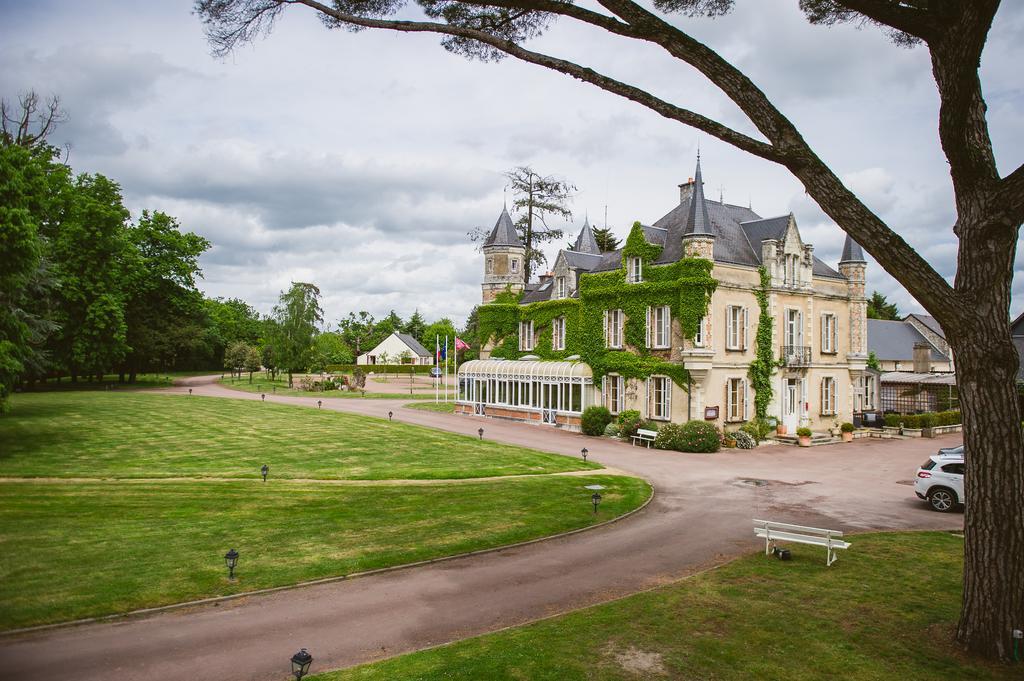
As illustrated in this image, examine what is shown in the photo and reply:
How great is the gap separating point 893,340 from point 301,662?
6161 centimetres

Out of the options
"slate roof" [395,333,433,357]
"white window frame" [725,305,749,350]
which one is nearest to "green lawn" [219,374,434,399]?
"white window frame" [725,305,749,350]

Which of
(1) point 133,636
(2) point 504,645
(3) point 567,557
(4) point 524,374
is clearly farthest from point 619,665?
(4) point 524,374

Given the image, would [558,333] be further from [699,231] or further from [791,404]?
[791,404]

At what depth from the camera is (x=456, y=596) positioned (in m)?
10.7

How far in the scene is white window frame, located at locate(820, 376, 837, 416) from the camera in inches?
1353

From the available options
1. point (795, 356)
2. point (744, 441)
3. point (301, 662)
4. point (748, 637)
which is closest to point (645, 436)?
point (744, 441)

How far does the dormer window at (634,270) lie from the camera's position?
3194 cm

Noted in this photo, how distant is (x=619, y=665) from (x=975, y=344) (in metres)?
5.87

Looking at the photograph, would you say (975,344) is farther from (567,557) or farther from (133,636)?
(133,636)

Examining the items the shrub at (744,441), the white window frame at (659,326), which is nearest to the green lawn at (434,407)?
the white window frame at (659,326)

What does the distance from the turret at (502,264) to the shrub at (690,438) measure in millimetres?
17689

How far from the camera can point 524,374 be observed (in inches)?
1468

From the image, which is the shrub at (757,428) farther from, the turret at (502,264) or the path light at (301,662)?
the path light at (301,662)

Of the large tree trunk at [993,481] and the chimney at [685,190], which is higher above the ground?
the chimney at [685,190]
